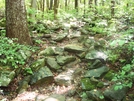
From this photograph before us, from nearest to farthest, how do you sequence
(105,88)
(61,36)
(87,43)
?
(105,88) → (87,43) → (61,36)

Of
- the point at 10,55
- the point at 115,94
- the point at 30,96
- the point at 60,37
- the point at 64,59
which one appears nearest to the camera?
the point at 115,94

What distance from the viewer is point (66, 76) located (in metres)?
6.07

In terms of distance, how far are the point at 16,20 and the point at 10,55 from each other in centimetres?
150

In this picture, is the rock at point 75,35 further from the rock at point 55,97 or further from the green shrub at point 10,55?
the rock at point 55,97

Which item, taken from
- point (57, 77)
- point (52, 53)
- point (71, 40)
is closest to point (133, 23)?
point (71, 40)

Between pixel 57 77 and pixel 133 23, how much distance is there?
160 inches

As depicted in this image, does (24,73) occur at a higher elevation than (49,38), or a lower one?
lower

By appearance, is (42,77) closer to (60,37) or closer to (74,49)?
(74,49)

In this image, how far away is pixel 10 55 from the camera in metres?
6.05

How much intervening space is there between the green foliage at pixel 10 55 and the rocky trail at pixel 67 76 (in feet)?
0.78

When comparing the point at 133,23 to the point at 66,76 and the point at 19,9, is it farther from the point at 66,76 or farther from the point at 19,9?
the point at 19,9

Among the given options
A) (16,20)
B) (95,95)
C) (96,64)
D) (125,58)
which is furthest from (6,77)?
(125,58)

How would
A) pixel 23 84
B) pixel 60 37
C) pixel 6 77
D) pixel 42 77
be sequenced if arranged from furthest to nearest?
pixel 60 37, pixel 42 77, pixel 23 84, pixel 6 77

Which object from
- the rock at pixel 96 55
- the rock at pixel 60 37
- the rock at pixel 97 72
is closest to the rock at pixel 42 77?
the rock at pixel 97 72
